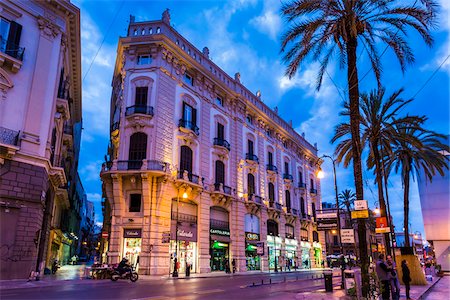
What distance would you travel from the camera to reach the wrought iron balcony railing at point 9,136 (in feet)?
67.2

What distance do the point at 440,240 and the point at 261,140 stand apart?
2686 centimetres

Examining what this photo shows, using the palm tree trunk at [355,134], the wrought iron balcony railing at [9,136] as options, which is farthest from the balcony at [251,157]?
the palm tree trunk at [355,134]

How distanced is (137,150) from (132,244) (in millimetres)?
7901

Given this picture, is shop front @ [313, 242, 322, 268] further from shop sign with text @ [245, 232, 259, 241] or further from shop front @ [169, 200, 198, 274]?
shop front @ [169, 200, 198, 274]

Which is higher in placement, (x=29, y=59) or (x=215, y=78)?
(x=215, y=78)

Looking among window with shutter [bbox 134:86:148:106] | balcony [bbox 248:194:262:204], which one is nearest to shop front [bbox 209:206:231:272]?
balcony [bbox 248:194:262:204]

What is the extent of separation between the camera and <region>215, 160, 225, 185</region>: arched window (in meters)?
37.8

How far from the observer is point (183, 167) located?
110 feet

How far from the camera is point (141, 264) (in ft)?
92.2

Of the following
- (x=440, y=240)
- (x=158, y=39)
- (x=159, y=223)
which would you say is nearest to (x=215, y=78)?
(x=158, y=39)

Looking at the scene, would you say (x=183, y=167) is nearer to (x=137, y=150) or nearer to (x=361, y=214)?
(x=137, y=150)

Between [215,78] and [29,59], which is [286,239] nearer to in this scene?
[215,78]

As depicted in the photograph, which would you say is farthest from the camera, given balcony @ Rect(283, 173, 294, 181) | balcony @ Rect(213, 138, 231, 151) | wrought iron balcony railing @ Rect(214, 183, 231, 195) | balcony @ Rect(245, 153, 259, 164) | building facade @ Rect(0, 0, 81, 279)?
balcony @ Rect(283, 173, 294, 181)

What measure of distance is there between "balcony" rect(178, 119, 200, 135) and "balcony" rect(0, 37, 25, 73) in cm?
1483
